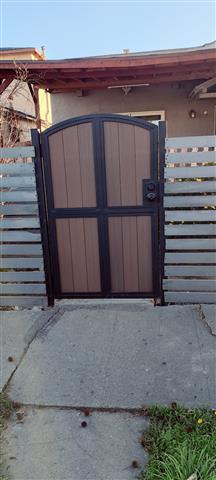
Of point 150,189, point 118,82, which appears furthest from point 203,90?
point 150,189

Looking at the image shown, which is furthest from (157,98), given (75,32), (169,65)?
(75,32)

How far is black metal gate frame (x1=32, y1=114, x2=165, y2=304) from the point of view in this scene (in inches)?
128

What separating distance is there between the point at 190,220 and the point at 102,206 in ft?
2.74

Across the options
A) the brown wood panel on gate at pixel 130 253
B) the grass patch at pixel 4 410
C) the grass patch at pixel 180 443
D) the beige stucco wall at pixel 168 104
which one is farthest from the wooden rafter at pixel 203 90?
the grass patch at pixel 4 410

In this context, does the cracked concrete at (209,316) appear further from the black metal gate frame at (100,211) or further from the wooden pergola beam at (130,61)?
the wooden pergola beam at (130,61)

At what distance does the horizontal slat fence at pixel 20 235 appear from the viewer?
340 cm

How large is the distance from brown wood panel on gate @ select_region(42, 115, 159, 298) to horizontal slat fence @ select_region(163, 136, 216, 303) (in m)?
0.15

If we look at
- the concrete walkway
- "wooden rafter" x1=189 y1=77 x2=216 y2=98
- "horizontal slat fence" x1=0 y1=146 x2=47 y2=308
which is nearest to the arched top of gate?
"horizontal slat fence" x1=0 y1=146 x2=47 y2=308

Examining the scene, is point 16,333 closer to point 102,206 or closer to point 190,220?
point 102,206

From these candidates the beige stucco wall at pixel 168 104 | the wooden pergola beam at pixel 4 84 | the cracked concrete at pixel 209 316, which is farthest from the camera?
the beige stucco wall at pixel 168 104

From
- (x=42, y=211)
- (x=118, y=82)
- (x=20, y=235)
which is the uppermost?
(x=118, y=82)

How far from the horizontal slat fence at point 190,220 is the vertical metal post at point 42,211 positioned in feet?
3.80

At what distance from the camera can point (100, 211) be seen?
3.42 m

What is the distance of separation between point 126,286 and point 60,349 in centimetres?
99
